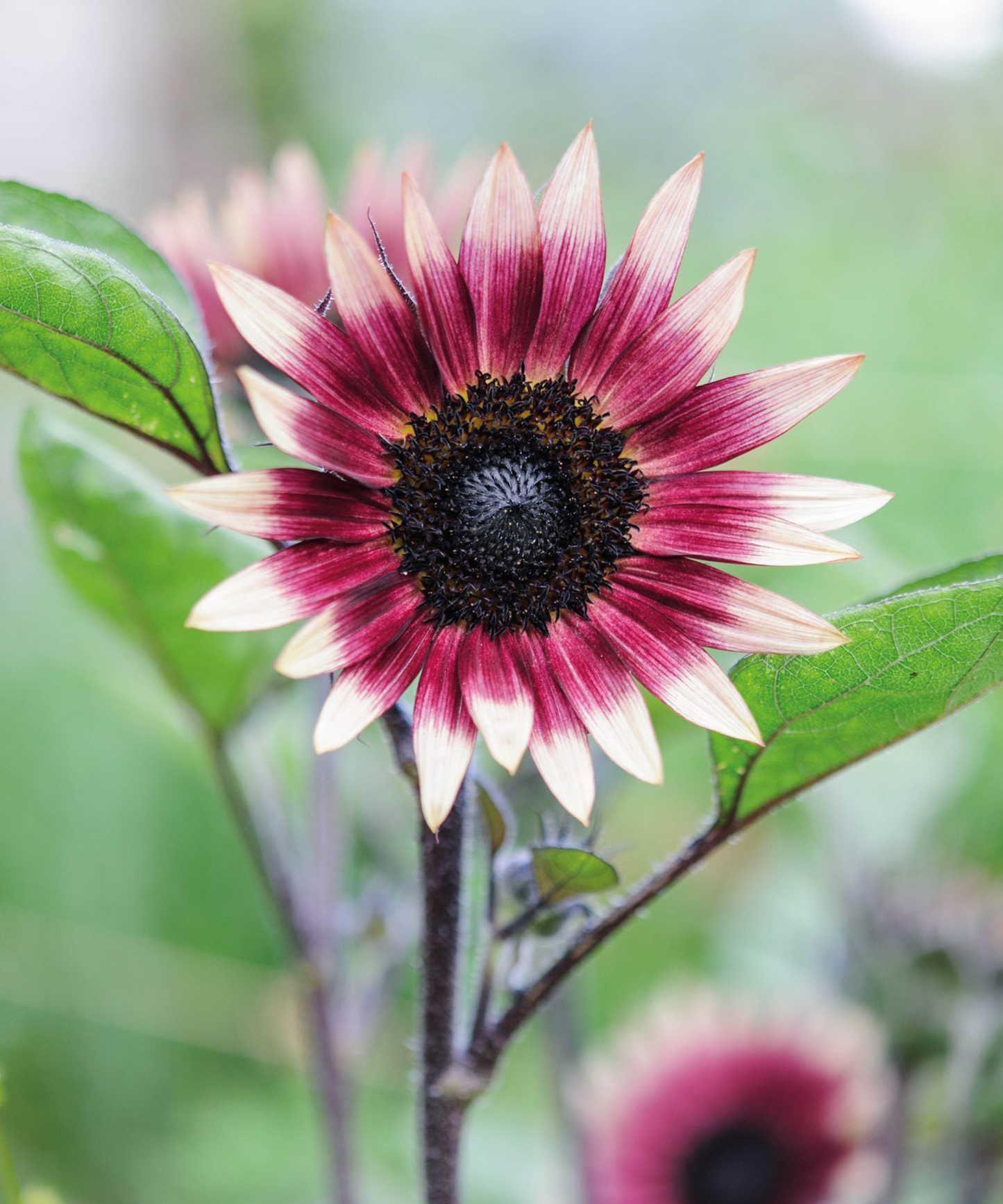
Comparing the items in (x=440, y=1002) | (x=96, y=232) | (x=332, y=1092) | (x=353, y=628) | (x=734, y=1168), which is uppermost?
(x=96, y=232)

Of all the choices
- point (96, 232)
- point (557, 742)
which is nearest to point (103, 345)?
point (96, 232)

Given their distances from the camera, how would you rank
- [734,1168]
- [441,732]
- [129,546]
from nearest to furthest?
1. [441,732]
2. [129,546]
3. [734,1168]

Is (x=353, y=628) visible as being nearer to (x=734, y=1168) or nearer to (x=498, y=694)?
(x=498, y=694)

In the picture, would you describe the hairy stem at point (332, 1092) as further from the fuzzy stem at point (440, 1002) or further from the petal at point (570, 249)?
the petal at point (570, 249)

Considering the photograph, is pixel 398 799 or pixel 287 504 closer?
pixel 287 504

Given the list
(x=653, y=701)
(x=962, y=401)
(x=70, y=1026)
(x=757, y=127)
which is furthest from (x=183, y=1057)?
(x=757, y=127)

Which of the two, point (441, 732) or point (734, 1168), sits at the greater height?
point (441, 732)

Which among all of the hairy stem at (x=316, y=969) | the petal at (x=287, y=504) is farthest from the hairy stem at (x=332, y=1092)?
the petal at (x=287, y=504)

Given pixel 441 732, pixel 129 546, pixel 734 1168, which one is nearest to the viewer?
pixel 441 732
